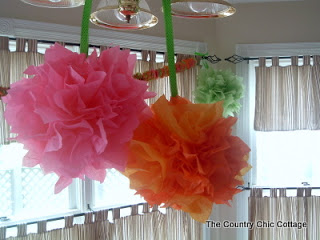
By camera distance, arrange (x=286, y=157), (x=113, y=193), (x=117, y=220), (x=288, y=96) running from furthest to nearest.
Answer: (x=286, y=157) → (x=288, y=96) → (x=113, y=193) → (x=117, y=220)

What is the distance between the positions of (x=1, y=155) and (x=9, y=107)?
195cm

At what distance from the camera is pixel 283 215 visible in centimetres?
292

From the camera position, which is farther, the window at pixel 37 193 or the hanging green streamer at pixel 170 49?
the window at pixel 37 193

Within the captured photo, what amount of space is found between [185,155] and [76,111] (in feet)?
0.48

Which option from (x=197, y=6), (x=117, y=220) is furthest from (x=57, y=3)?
(x=117, y=220)

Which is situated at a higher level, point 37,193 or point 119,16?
point 119,16

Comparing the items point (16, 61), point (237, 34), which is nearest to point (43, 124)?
point (16, 61)

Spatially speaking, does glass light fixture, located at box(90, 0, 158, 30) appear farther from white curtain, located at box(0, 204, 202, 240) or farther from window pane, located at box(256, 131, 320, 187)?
window pane, located at box(256, 131, 320, 187)

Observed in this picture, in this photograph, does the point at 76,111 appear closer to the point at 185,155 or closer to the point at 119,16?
the point at 185,155

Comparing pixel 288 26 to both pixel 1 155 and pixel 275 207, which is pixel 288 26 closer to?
pixel 275 207

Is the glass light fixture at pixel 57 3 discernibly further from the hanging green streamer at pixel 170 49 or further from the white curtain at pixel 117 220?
the white curtain at pixel 117 220

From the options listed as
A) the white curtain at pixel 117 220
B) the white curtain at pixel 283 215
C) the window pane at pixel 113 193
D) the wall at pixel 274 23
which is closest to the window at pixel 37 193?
the window pane at pixel 113 193

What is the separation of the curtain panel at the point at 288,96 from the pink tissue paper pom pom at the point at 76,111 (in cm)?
264

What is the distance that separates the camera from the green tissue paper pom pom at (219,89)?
217 centimetres
